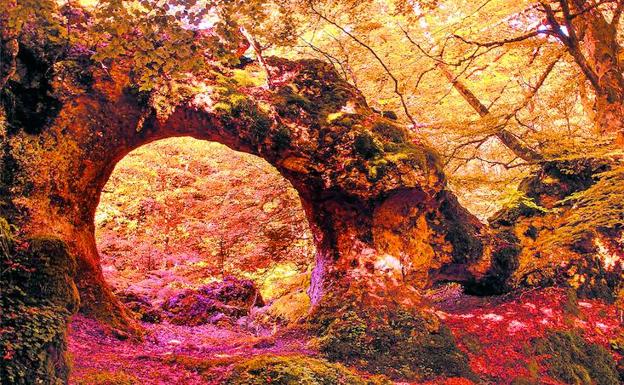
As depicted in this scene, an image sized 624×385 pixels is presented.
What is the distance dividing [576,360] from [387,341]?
10.7ft

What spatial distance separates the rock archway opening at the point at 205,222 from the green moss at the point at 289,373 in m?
5.35

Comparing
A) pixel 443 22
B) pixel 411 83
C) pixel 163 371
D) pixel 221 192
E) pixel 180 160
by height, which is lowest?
pixel 163 371

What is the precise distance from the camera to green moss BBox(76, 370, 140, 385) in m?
3.82

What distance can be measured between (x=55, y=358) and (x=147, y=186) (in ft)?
28.8

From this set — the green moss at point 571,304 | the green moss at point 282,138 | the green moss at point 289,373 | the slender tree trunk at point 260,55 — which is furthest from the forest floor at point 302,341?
the slender tree trunk at point 260,55

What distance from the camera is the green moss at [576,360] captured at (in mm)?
6289

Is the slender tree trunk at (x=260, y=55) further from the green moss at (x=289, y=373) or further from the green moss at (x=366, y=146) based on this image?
the green moss at (x=289, y=373)

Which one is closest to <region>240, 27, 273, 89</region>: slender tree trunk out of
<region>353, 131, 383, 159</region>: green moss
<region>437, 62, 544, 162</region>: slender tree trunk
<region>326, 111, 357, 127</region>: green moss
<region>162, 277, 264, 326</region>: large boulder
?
<region>326, 111, 357, 127</region>: green moss

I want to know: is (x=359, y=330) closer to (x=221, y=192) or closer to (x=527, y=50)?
(x=221, y=192)

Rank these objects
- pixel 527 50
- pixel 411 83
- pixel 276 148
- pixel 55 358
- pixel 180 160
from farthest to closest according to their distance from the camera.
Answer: pixel 180 160, pixel 411 83, pixel 527 50, pixel 276 148, pixel 55 358

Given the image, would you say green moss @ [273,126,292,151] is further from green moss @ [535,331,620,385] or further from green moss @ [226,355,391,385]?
green moss @ [535,331,620,385]

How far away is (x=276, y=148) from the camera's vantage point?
6996 millimetres

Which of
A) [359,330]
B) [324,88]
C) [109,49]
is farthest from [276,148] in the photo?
[109,49]

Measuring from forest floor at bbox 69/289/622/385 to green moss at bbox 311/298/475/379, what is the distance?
0.29 metres
